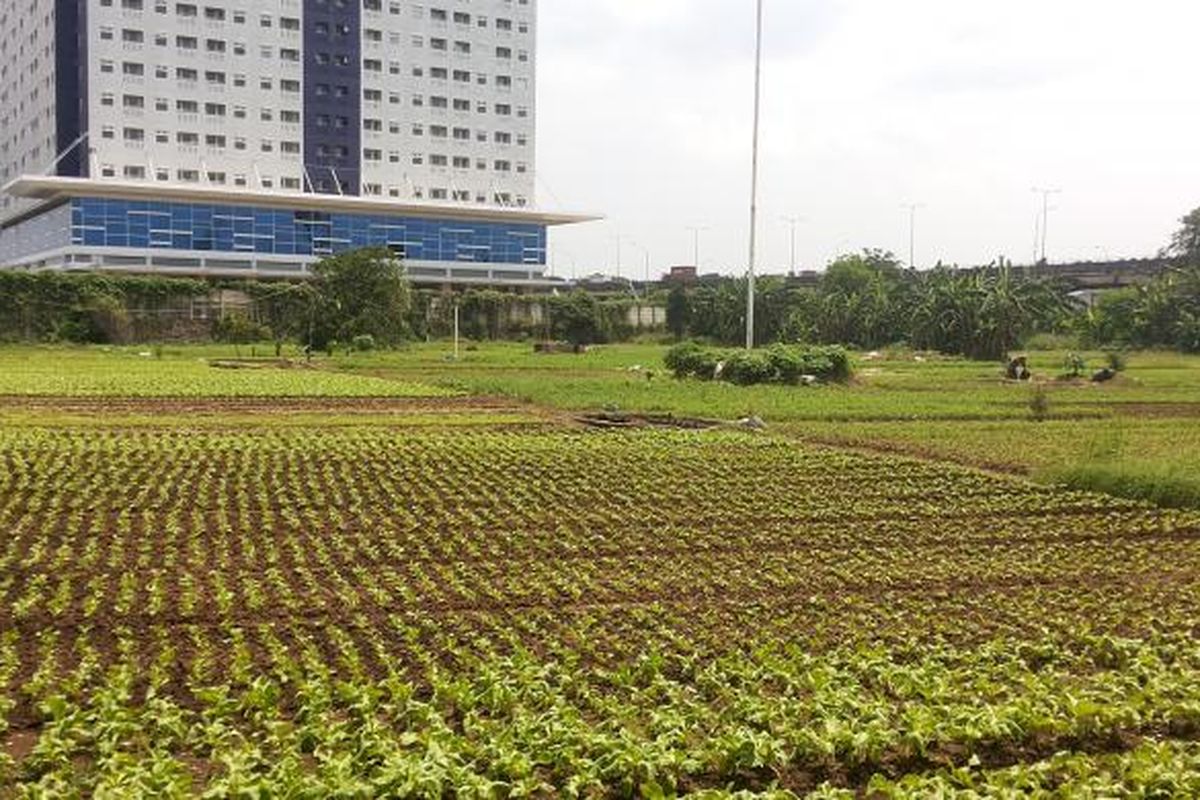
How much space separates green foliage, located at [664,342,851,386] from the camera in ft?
145

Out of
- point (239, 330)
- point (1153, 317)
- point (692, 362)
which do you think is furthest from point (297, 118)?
point (1153, 317)

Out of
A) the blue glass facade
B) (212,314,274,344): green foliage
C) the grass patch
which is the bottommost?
the grass patch

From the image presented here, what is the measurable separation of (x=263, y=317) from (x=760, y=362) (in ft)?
129

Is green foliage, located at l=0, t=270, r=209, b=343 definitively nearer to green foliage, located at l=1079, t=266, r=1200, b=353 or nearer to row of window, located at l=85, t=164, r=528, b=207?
row of window, located at l=85, t=164, r=528, b=207

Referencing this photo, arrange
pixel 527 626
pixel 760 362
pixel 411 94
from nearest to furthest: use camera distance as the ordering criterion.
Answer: pixel 527 626
pixel 760 362
pixel 411 94

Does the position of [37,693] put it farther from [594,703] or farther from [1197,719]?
[1197,719]

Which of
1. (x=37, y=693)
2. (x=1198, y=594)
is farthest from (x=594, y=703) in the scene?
(x=1198, y=594)

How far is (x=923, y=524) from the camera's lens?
1655 cm

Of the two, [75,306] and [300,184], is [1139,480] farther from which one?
[300,184]

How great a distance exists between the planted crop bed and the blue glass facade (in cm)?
6841

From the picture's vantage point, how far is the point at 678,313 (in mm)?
91500

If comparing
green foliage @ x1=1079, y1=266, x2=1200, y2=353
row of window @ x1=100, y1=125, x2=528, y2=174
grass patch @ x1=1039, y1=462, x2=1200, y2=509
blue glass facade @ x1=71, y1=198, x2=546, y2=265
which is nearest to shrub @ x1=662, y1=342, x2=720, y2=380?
grass patch @ x1=1039, y1=462, x2=1200, y2=509

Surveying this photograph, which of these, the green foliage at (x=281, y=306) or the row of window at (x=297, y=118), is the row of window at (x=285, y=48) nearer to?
the row of window at (x=297, y=118)

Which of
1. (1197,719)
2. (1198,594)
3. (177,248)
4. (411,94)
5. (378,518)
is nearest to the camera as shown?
(1197,719)
